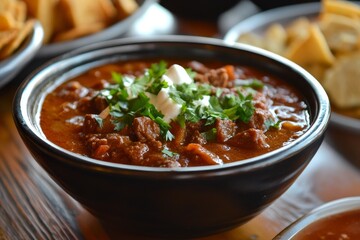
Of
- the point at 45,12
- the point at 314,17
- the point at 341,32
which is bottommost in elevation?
the point at 314,17

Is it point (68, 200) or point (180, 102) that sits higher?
point (180, 102)

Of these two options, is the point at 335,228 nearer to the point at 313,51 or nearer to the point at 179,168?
the point at 179,168

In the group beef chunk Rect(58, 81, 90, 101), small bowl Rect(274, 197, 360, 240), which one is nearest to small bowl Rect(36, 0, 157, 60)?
beef chunk Rect(58, 81, 90, 101)

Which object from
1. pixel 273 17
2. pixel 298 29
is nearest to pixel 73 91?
pixel 298 29

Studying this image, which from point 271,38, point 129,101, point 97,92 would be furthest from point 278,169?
point 271,38

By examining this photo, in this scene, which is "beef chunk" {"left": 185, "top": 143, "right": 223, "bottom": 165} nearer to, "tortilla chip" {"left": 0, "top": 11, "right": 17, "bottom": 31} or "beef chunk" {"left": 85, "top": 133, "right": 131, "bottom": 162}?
"beef chunk" {"left": 85, "top": 133, "right": 131, "bottom": 162}

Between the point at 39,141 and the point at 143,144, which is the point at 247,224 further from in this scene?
the point at 39,141

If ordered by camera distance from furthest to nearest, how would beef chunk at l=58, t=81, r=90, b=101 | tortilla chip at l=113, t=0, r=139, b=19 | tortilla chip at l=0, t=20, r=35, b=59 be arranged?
tortilla chip at l=113, t=0, r=139, b=19 → tortilla chip at l=0, t=20, r=35, b=59 → beef chunk at l=58, t=81, r=90, b=101
